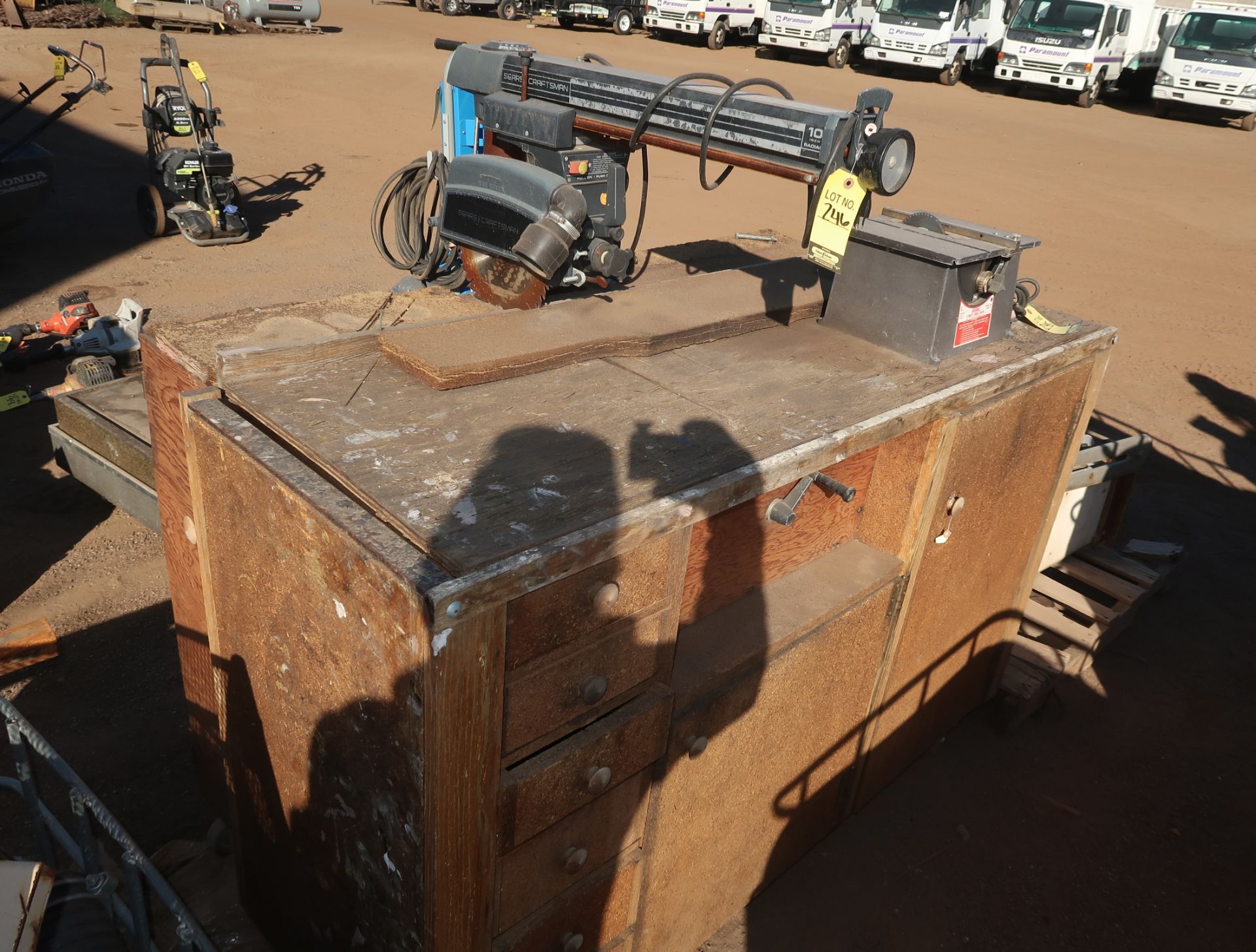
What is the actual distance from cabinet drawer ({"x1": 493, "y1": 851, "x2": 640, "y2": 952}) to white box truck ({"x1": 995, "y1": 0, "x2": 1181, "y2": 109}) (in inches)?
810

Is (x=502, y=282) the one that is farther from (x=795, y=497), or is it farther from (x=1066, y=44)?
(x=1066, y=44)

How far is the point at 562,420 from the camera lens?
2.44 m

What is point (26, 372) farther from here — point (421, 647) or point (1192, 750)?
point (1192, 750)

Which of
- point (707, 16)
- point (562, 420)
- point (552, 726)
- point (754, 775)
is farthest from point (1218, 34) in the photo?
point (552, 726)

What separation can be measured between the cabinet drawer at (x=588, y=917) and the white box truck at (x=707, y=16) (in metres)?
21.9

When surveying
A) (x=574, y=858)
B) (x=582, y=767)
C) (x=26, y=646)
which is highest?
(x=582, y=767)

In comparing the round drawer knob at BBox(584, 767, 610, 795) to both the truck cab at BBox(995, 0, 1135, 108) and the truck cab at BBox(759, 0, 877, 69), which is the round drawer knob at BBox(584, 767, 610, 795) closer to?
the truck cab at BBox(995, 0, 1135, 108)

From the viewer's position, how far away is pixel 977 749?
4.18m

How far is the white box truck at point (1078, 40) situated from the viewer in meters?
18.6

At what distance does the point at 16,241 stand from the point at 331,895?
367 inches

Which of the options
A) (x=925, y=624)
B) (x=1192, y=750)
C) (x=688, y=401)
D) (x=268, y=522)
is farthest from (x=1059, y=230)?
(x=268, y=522)

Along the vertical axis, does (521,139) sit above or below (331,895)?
above

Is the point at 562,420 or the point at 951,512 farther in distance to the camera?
the point at 951,512

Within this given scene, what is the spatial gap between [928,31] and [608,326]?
19.8m
